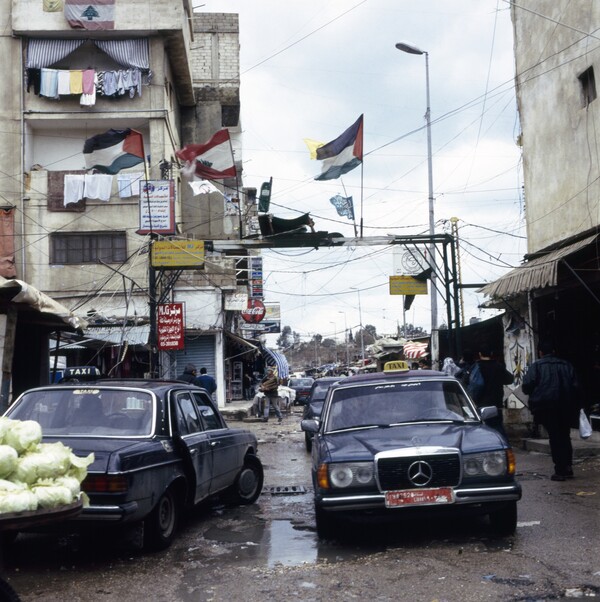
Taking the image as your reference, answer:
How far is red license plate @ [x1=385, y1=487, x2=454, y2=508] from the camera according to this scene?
684 cm

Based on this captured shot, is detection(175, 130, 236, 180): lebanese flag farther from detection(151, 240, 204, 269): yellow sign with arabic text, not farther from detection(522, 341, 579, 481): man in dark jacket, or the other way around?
detection(522, 341, 579, 481): man in dark jacket

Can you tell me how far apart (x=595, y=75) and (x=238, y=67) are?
1071 inches

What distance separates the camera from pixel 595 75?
14.6 metres

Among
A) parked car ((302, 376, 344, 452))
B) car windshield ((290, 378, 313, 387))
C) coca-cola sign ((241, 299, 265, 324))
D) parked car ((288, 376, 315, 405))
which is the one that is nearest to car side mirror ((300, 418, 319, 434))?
parked car ((302, 376, 344, 452))

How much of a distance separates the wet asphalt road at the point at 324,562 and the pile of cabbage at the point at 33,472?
4.98ft

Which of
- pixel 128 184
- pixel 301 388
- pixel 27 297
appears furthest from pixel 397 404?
pixel 301 388

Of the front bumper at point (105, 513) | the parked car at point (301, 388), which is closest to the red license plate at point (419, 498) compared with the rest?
the front bumper at point (105, 513)

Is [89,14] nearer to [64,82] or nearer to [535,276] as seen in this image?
[64,82]

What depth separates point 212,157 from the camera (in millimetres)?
24172

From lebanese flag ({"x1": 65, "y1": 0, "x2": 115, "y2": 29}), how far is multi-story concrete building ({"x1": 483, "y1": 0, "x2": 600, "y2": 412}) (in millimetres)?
17496

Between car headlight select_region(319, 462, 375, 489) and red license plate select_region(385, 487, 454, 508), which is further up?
car headlight select_region(319, 462, 375, 489)

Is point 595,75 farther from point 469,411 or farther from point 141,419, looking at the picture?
point 141,419

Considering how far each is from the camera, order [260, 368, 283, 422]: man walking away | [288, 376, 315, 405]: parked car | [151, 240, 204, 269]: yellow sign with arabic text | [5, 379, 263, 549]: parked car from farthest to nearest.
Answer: [288, 376, 315, 405]: parked car → [260, 368, 283, 422]: man walking away → [151, 240, 204, 269]: yellow sign with arabic text → [5, 379, 263, 549]: parked car

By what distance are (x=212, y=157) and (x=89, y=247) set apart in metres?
8.55
